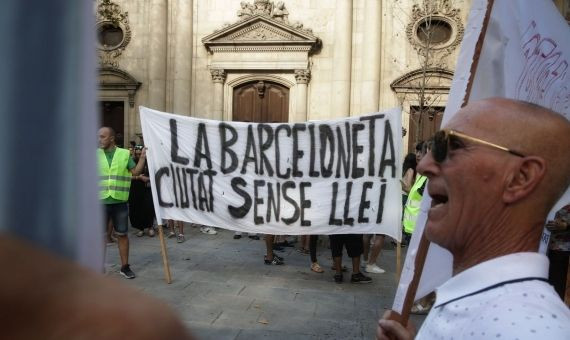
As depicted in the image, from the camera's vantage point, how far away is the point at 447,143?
1378 millimetres

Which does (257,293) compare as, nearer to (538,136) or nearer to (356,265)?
(356,265)

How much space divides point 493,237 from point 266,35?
46.7ft

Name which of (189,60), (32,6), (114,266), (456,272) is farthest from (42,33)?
(189,60)

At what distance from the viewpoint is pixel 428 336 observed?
4.04 feet

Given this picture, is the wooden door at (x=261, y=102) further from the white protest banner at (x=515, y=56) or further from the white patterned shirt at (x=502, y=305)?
the white patterned shirt at (x=502, y=305)

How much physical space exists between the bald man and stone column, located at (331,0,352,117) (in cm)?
1307

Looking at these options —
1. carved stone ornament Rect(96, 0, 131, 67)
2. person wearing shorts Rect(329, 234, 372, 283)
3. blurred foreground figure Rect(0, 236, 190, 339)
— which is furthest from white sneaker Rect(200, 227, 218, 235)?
blurred foreground figure Rect(0, 236, 190, 339)

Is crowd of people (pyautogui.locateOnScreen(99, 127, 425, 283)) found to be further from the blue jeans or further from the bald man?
the bald man

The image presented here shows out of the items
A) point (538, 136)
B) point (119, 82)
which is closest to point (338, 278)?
point (538, 136)

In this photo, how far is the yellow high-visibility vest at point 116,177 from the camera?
19.2 ft

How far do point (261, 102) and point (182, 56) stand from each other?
9.78ft

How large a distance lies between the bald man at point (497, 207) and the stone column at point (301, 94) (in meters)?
13.4

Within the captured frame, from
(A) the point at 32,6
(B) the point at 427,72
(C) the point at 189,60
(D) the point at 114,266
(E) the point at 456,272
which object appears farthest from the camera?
(C) the point at 189,60

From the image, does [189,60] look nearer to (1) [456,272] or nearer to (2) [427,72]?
(2) [427,72]
